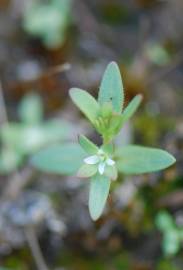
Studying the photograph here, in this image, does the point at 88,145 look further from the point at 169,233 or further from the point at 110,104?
the point at 169,233

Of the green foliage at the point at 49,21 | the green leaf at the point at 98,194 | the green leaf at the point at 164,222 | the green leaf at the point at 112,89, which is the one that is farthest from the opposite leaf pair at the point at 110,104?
the green foliage at the point at 49,21

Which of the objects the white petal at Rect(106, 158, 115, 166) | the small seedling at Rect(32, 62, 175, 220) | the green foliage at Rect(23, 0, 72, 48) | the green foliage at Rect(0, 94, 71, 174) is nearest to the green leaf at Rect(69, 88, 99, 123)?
the small seedling at Rect(32, 62, 175, 220)

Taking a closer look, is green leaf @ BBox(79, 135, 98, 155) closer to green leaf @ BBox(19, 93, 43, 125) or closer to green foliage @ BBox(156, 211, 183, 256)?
green foliage @ BBox(156, 211, 183, 256)

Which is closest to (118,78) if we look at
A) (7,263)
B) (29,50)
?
(7,263)

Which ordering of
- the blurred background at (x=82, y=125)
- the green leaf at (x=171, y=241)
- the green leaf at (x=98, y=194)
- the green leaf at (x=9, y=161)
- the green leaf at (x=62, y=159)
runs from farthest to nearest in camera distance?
the green leaf at (x=9, y=161), the blurred background at (x=82, y=125), the green leaf at (x=171, y=241), the green leaf at (x=62, y=159), the green leaf at (x=98, y=194)

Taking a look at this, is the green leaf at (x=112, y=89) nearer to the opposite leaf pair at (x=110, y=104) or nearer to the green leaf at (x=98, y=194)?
the opposite leaf pair at (x=110, y=104)

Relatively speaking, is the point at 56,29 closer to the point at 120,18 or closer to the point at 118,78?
the point at 120,18
